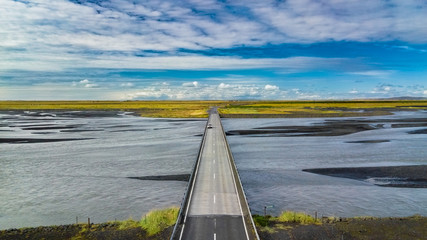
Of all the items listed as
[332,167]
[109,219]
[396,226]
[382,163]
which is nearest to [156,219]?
[109,219]

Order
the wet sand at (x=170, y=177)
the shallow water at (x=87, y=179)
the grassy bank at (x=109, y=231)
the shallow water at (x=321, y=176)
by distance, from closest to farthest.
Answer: the grassy bank at (x=109, y=231) < the shallow water at (x=87, y=179) < the shallow water at (x=321, y=176) < the wet sand at (x=170, y=177)

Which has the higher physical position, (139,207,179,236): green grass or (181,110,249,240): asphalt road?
(181,110,249,240): asphalt road

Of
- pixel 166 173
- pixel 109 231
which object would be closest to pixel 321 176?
pixel 166 173

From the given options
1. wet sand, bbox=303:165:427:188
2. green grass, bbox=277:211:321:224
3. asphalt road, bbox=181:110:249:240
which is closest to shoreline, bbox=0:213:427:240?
green grass, bbox=277:211:321:224

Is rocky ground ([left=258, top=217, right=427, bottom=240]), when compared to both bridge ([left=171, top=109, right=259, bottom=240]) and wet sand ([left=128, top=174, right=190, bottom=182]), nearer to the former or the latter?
bridge ([left=171, top=109, right=259, bottom=240])

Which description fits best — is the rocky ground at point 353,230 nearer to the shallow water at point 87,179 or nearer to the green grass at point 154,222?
the green grass at point 154,222

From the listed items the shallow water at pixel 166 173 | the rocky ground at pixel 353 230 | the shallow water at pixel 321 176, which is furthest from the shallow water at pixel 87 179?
the rocky ground at pixel 353 230

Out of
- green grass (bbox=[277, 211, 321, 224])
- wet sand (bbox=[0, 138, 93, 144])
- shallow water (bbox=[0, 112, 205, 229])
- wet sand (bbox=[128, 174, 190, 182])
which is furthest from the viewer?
wet sand (bbox=[0, 138, 93, 144])
